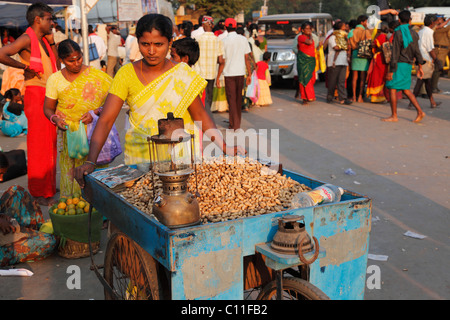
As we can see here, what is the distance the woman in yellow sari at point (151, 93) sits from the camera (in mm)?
2926

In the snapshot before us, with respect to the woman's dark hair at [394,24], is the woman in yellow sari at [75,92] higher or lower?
lower

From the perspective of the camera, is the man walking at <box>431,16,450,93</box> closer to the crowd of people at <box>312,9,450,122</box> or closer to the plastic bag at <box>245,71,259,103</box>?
the crowd of people at <box>312,9,450,122</box>

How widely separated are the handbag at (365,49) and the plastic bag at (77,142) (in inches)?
346

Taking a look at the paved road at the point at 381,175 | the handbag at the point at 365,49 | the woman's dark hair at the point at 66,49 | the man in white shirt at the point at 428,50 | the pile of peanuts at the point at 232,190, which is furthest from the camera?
the handbag at the point at 365,49

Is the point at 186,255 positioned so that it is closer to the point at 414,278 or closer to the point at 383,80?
the point at 414,278

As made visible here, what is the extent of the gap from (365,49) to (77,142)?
894cm

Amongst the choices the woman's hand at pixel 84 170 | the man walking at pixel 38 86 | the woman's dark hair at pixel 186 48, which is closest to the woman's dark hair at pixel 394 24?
the woman's dark hair at pixel 186 48

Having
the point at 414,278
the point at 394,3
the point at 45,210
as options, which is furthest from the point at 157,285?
the point at 394,3

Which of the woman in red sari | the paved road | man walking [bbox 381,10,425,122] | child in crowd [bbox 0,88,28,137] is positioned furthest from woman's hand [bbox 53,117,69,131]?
the woman in red sari

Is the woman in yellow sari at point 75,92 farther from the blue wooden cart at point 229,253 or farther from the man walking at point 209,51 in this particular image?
the man walking at point 209,51

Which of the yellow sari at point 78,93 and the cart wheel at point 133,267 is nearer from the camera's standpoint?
the cart wheel at point 133,267

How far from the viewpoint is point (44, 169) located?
5543 mm

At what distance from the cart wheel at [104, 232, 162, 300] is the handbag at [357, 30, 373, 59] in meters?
10.1

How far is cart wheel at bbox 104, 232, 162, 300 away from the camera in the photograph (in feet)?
7.72
